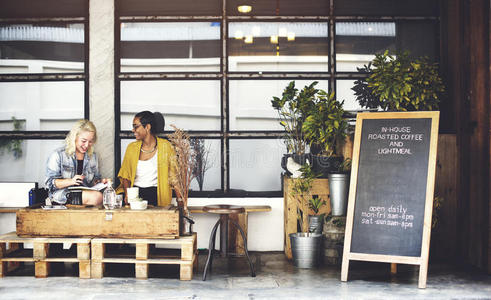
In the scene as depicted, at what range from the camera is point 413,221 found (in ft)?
14.3

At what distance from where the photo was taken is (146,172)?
525 cm

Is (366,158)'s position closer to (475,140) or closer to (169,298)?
(475,140)

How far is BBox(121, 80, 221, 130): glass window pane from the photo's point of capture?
574 centimetres

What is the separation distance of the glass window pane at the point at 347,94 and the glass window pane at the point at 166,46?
1434 mm

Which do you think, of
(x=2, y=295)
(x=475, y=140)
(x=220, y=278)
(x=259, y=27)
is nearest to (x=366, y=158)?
(x=475, y=140)

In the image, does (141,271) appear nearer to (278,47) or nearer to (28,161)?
(28,161)

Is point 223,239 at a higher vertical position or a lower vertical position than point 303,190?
lower

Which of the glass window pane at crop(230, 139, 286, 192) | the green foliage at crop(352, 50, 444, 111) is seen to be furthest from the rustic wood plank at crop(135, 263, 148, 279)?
the green foliage at crop(352, 50, 444, 111)

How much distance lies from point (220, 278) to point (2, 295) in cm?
182

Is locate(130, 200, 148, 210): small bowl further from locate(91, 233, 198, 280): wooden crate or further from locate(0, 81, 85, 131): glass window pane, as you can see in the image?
locate(0, 81, 85, 131): glass window pane

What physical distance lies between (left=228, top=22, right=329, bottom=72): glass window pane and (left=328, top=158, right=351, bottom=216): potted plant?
4.72 feet

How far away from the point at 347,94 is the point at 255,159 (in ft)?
4.31

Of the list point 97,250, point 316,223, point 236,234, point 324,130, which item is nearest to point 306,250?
point 316,223

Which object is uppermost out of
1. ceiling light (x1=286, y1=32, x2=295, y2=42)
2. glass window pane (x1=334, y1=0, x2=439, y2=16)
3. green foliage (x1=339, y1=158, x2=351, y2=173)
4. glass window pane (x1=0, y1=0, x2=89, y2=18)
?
glass window pane (x1=334, y1=0, x2=439, y2=16)
